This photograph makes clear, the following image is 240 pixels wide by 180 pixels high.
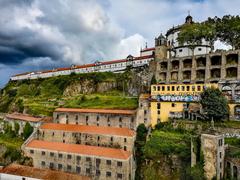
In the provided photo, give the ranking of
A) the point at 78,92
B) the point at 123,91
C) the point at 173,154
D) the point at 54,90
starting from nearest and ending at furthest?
the point at 173,154 < the point at 123,91 < the point at 78,92 < the point at 54,90

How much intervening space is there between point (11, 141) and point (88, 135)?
68.9ft

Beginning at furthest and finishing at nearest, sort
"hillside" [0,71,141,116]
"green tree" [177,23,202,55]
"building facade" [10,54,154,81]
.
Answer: "building facade" [10,54,154,81] → "green tree" [177,23,202,55] → "hillside" [0,71,141,116]

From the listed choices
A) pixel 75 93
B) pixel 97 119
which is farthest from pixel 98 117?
pixel 75 93

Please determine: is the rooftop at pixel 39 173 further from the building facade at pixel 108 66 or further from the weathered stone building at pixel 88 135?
the building facade at pixel 108 66

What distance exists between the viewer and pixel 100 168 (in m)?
47.9

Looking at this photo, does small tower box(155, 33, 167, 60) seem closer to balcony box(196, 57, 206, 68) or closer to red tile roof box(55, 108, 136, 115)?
balcony box(196, 57, 206, 68)

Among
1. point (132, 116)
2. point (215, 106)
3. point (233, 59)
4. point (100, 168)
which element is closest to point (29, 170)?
point (100, 168)

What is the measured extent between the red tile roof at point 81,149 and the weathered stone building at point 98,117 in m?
7.40

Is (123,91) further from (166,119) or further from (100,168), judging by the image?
(100,168)

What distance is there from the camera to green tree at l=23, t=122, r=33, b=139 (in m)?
61.9

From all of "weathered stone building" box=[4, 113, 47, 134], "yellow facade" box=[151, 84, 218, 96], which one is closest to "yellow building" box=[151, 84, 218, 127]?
"yellow facade" box=[151, 84, 218, 96]

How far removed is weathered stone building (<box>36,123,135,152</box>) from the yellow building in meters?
6.68

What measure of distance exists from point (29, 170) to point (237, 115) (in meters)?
39.9

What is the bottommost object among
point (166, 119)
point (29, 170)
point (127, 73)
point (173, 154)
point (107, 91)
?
point (29, 170)
